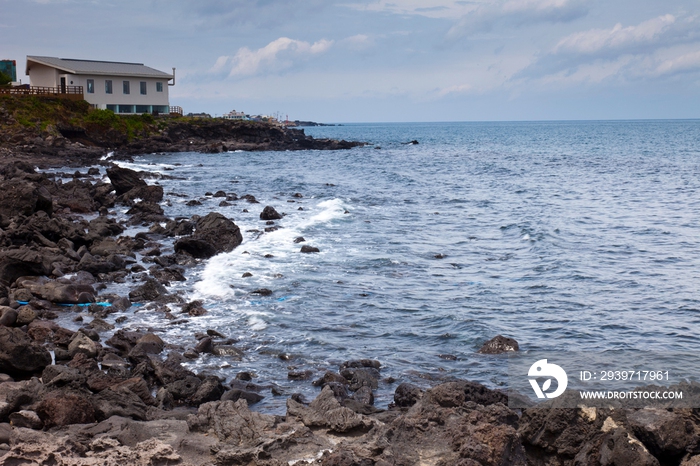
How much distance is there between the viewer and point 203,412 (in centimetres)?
1011

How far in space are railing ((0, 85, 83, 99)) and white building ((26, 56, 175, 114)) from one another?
10.2 inches

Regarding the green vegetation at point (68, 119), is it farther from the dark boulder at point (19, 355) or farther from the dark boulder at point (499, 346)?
the dark boulder at point (499, 346)

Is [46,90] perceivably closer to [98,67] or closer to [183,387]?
[98,67]

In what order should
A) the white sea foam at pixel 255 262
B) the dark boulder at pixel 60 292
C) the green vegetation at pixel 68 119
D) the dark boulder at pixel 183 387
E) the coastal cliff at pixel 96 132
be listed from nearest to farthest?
1. the dark boulder at pixel 183 387
2. the dark boulder at pixel 60 292
3. the white sea foam at pixel 255 262
4. the coastal cliff at pixel 96 132
5. the green vegetation at pixel 68 119

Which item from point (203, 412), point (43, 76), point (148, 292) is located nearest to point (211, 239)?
point (148, 292)

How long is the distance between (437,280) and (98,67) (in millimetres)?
70779

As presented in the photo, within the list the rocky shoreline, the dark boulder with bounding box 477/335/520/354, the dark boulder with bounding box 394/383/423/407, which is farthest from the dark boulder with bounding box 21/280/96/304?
the dark boulder with bounding box 477/335/520/354

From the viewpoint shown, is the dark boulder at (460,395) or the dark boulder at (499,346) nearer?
the dark boulder at (460,395)

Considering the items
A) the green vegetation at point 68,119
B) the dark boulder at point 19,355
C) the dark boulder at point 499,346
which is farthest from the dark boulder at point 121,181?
the dark boulder at point 499,346

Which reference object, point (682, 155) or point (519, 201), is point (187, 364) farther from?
point (682, 155)

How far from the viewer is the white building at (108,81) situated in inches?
3007

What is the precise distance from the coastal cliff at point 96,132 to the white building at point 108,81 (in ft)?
11.5

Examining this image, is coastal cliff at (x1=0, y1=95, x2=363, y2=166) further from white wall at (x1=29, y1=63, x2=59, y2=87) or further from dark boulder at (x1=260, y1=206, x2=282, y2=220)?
dark boulder at (x1=260, y1=206, x2=282, y2=220)

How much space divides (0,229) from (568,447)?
894 inches
